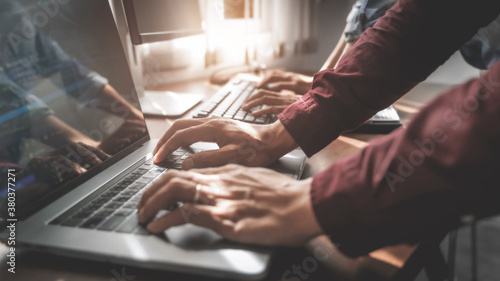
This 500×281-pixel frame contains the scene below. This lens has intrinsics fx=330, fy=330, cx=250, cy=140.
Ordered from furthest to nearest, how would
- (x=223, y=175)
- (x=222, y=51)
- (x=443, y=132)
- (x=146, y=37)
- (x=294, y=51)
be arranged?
(x=294, y=51), (x=222, y=51), (x=146, y=37), (x=223, y=175), (x=443, y=132)

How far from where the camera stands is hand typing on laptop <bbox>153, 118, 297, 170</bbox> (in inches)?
23.4

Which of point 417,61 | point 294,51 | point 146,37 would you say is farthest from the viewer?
point 294,51

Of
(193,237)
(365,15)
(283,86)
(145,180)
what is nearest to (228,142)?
(145,180)

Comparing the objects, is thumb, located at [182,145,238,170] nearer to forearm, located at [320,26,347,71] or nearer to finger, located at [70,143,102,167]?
finger, located at [70,143,102,167]

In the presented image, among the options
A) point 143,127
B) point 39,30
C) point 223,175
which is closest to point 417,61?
point 223,175

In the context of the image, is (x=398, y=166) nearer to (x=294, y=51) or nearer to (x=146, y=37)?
(x=146, y=37)

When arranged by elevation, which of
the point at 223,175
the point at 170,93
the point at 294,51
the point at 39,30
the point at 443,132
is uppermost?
the point at 39,30

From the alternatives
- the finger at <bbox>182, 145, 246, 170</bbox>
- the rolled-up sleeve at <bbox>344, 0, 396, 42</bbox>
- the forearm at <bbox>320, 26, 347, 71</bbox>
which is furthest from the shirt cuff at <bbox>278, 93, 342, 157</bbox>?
the forearm at <bbox>320, 26, 347, 71</bbox>

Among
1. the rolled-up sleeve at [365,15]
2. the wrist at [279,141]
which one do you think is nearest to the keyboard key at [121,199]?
the wrist at [279,141]

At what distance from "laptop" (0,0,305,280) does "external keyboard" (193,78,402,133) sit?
7.4 inches

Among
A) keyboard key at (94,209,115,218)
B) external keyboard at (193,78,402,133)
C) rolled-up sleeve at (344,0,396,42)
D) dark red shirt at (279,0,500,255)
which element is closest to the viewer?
dark red shirt at (279,0,500,255)

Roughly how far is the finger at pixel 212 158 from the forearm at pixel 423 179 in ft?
0.73

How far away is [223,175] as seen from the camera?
19.5 inches

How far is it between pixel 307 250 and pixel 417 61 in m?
0.52
